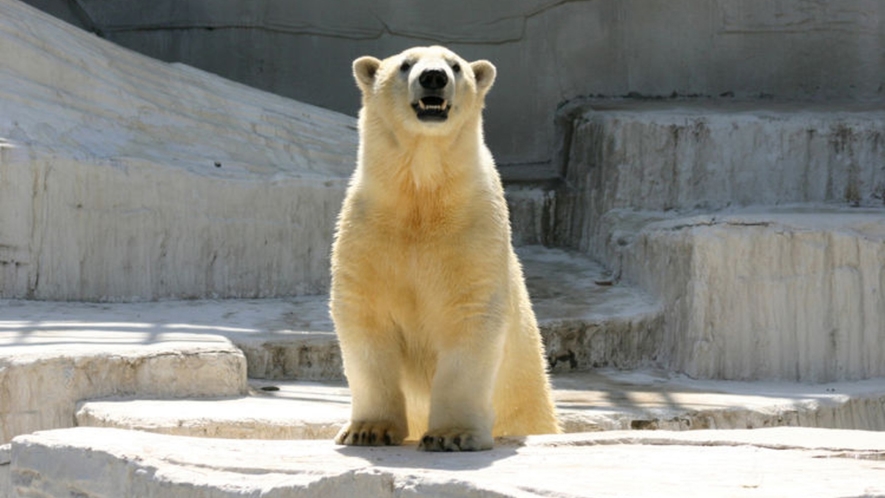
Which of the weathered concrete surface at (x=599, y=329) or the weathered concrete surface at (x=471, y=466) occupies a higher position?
the weathered concrete surface at (x=599, y=329)

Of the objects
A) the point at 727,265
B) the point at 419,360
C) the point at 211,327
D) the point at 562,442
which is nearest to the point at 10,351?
the point at 211,327

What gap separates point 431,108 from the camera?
167 inches

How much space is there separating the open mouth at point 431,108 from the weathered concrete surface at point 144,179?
12.9ft

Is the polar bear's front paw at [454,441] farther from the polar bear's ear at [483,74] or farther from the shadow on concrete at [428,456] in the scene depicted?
the polar bear's ear at [483,74]

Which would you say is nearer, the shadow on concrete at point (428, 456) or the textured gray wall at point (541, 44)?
the shadow on concrete at point (428, 456)

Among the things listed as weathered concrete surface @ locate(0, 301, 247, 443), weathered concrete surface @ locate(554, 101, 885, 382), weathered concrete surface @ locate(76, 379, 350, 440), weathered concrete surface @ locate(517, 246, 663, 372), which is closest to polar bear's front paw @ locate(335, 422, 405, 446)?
weathered concrete surface @ locate(76, 379, 350, 440)

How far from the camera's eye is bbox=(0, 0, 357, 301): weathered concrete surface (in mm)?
7676

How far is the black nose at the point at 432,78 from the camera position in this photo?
13.8ft

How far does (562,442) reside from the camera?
414cm

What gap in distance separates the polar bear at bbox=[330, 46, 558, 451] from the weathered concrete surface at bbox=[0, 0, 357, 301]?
371 cm

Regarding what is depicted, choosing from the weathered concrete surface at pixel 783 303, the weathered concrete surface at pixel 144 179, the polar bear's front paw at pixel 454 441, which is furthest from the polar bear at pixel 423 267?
the weathered concrete surface at pixel 144 179

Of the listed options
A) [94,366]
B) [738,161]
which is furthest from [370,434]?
[738,161]

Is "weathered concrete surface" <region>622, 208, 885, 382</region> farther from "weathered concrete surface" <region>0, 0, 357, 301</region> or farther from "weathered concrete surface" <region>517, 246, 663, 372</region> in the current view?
"weathered concrete surface" <region>0, 0, 357, 301</region>

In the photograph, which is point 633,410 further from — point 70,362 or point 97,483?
point 97,483
